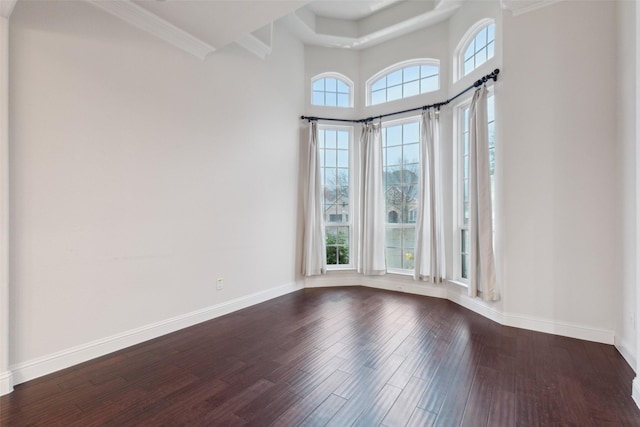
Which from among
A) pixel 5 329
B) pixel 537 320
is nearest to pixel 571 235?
pixel 537 320

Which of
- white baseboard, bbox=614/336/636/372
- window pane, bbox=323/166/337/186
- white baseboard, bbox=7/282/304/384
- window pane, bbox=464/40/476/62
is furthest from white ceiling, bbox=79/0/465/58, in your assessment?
white baseboard, bbox=614/336/636/372

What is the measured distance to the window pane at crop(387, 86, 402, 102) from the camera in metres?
4.54

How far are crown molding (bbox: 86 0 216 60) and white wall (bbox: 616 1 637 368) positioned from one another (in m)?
3.75

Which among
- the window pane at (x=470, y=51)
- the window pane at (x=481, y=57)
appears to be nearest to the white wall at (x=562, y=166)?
the window pane at (x=481, y=57)

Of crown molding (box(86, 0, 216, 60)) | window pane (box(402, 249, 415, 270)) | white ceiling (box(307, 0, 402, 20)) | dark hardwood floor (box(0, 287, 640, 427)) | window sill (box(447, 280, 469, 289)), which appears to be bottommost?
dark hardwood floor (box(0, 287, 640, 427))

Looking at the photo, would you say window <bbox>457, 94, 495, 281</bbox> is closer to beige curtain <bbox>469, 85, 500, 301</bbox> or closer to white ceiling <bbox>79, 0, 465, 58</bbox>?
beige curtain <bbox>469, 85, 500, 301</bbox>

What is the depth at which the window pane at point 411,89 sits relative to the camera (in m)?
4.41

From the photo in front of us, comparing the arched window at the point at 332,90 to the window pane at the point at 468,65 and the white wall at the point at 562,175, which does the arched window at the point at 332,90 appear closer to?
the window pane at the point at 468,65

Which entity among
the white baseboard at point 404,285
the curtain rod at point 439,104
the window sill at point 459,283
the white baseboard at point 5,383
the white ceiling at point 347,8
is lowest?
the white baseboard at point 5,383

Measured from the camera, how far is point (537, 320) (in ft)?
9.96

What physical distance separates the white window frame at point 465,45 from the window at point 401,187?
78 cm

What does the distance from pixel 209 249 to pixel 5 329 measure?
1.63 metres

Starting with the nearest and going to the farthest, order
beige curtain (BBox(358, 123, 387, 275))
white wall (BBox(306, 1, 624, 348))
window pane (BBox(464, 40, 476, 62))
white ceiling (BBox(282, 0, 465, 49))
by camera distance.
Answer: white wall (BBox(306, 1, 624, 348))
window pane (BBox(464, 40, 476, 62))
white ceiling (BBox(282, 0, 465, 49))
beige curtain (BBox(358, 123, 387, 275))

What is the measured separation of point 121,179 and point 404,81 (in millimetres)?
3939
